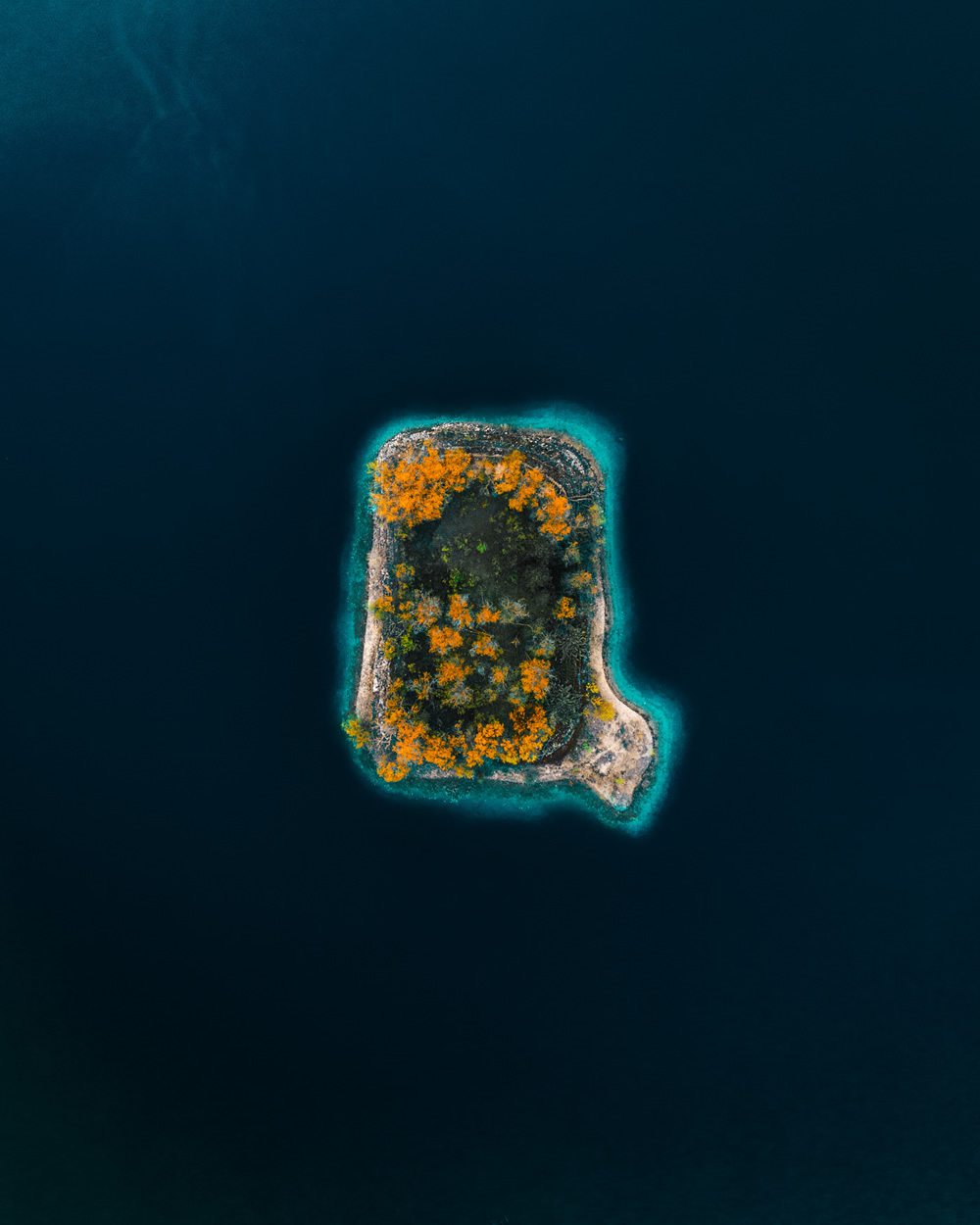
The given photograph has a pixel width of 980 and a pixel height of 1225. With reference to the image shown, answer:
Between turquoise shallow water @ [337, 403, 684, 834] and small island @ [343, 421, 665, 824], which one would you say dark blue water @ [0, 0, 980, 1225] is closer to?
turquoise shallow water @ [337, 403, 684, 834]

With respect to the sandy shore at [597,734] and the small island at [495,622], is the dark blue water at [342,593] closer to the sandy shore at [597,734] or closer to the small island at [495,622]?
the sandy shore at [597,734]

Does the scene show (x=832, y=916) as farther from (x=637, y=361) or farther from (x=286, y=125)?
(x=286, y=125)

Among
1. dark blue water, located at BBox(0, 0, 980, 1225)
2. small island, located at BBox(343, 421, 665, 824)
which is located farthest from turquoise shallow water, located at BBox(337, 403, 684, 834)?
dark blue water, located at BBox(0, 0, 980, 1225)

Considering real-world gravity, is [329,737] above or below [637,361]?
below

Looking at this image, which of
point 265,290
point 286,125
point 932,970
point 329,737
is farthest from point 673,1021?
point 286,125

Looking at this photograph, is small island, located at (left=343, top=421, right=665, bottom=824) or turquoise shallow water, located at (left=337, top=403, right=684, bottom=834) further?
turquoise shallow water, located at (left=337, top=403, right=684, bottom=834)

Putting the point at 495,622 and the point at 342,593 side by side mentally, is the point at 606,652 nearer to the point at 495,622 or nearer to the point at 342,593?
the point at 495,622

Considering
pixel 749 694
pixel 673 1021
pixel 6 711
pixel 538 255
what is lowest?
pixel 673 1021
